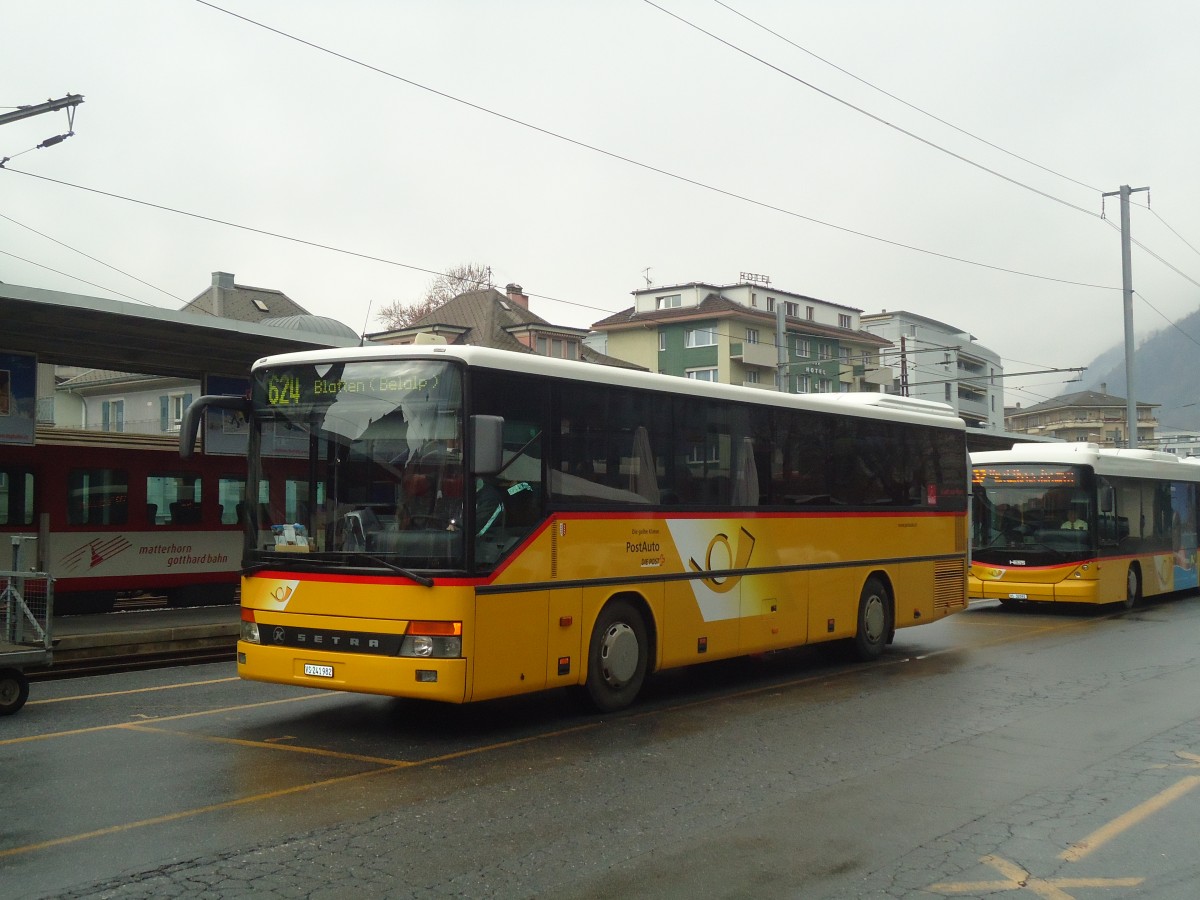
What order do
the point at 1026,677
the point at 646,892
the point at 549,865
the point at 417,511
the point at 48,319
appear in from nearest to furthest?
the point at 646,892, the point at 549,865, the point at 417,511, the point at 1026,677, the point at 48,319

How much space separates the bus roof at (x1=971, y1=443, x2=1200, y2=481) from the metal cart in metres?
16.4

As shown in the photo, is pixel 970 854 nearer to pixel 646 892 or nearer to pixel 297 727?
pixel 646 892

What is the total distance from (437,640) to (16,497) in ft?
45.8

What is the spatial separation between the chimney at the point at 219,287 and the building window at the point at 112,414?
1121cm

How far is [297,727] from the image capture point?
9.80 meters

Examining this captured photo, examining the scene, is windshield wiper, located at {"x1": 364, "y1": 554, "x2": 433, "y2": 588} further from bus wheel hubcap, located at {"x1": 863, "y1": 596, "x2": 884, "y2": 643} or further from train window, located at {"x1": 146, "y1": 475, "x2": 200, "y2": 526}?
train window, located at {"x1": 146, "y1": 475, "x2": 200, "y2": 526}

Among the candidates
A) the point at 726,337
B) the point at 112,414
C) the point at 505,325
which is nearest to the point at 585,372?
the point at 112,414

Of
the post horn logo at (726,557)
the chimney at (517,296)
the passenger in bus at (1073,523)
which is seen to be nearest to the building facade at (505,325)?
the chimney at (517,296)

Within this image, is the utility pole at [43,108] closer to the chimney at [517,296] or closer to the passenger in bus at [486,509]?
the passenger in bus at [486,509]

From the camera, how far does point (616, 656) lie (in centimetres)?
1056

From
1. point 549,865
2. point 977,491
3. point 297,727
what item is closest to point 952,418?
point 977,491

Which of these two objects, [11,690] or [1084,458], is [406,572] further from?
[1084,458]

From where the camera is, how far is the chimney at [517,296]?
70.0 metres

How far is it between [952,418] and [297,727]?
10297 mm
